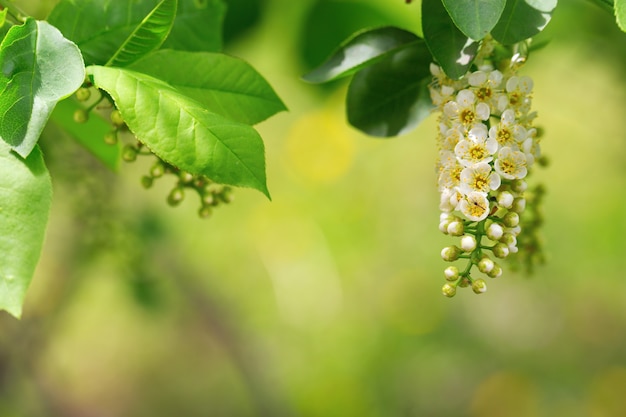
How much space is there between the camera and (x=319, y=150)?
3.27m

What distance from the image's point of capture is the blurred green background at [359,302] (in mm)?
3027

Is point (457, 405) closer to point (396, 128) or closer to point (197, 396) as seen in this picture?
point (197, 396)

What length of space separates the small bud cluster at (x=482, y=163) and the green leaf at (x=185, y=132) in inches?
7.6

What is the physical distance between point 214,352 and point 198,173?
3.14 metres

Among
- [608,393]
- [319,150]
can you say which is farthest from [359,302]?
[608,393]

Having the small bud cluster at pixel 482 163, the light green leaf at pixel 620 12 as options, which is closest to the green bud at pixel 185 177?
the small bud cluster at pixel 482 163

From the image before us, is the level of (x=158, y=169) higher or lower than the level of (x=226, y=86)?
lower

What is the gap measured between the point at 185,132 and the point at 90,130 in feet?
1.38

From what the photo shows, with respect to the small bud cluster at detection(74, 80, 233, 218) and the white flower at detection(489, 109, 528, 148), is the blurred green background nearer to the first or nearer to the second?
the small bud cluster at detection(74, 80, 233, 218)

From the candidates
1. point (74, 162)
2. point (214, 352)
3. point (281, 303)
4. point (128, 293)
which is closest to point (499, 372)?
point (281, 303)

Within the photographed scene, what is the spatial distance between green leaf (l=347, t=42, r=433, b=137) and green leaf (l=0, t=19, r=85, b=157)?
33 cm

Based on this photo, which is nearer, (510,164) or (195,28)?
(510,164)

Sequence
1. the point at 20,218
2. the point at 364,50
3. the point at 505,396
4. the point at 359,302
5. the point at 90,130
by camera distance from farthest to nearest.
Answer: the point at 359,302
the point at 505,396
the point at 90,130
the point at 364,50
the point at 20,218

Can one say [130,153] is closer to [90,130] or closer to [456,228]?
[90,130]
